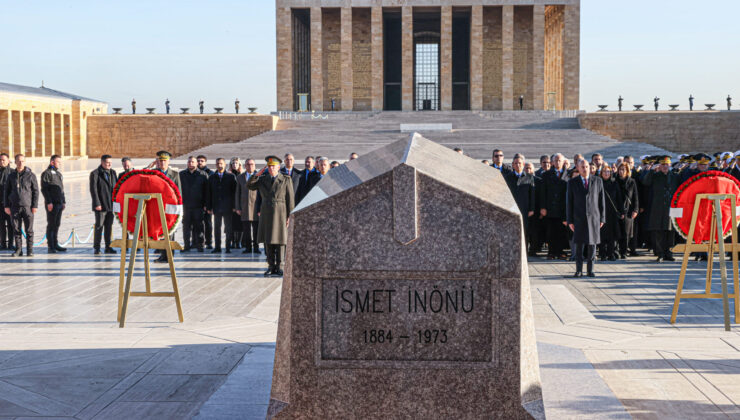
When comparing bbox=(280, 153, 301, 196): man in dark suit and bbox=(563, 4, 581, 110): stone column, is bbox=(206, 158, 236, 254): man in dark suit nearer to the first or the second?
bbox=(280, 153, 301, 196): man in dark suit

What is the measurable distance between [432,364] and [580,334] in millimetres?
3283

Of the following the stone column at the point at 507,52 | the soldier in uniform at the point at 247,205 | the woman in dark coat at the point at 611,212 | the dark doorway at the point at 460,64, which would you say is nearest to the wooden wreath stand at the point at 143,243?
the soldier in uniform at the point at 247,205

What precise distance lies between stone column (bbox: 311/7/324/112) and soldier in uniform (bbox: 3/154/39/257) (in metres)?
37.1

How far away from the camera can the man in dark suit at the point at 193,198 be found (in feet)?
42.3

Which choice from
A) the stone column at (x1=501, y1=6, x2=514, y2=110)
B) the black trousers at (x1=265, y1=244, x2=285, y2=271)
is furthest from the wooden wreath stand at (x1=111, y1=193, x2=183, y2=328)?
the stone column at (x1=501, y1=6, x2=514, y2=110)

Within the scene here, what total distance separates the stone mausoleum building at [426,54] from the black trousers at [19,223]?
37072 millimetres

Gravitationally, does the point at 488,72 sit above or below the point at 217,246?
above

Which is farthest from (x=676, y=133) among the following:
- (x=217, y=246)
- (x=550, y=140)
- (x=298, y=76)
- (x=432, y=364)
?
(x=432, y=364)

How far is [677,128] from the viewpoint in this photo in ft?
131

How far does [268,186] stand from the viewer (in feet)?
34.1

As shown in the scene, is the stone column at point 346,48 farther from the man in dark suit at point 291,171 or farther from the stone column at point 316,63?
the man in dark suit at point 291,171

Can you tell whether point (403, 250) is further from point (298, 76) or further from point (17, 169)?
point (298, 76)

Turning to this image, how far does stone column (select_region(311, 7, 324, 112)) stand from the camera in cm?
4866

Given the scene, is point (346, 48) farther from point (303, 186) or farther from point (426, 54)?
point (303, 186)
